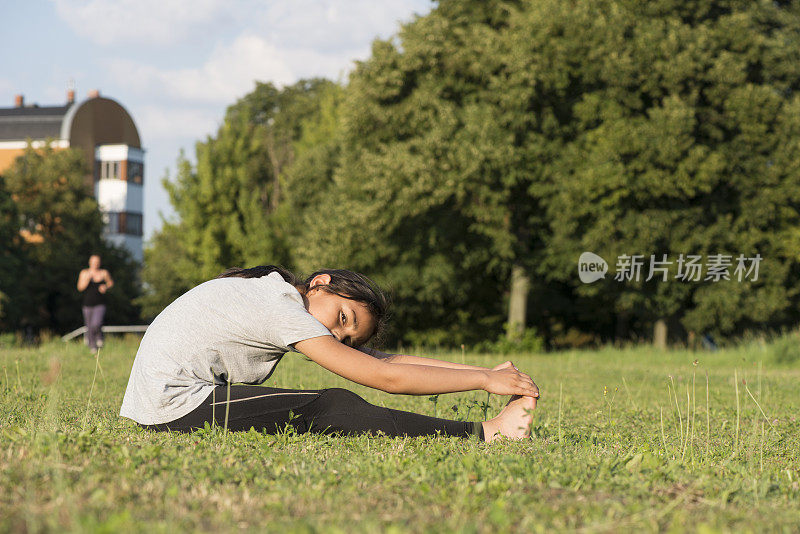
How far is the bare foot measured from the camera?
16.5 feet

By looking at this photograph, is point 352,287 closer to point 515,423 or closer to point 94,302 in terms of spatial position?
point 515,423

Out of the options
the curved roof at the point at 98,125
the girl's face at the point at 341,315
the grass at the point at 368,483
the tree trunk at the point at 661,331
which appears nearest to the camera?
the grass at the point at 368,483

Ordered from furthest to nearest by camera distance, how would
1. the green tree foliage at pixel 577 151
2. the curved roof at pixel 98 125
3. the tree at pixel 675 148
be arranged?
the curved roof at pixel 98 125
the green tree foliage at pixel 577 151
the tree at pixel 675 148

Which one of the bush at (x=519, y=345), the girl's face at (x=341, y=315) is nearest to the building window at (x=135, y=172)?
the bush at (x=519, y=345)

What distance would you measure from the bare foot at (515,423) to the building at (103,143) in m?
50.9

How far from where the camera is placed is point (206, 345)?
15.5 ft

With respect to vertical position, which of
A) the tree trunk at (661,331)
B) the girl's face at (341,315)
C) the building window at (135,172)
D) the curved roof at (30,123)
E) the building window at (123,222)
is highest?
the curved roof at (30,123)

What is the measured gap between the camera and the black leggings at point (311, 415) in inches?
193

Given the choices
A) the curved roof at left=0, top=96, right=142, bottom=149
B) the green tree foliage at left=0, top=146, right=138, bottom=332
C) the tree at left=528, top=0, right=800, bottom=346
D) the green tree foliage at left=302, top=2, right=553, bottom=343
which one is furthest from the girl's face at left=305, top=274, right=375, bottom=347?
the curved roof at left=0, top=96, right=142, bottom=149

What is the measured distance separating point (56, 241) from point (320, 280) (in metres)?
43.5

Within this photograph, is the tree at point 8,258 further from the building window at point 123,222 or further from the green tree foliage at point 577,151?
the green tree foliage at point 577,151

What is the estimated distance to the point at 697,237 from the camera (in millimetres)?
26094

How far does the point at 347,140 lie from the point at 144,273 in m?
23.5

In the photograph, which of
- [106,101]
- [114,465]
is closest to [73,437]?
[114,465]
